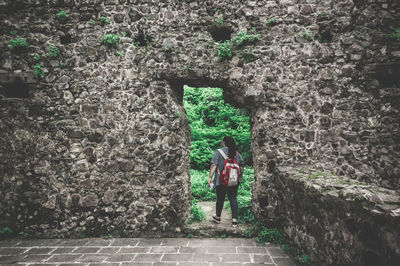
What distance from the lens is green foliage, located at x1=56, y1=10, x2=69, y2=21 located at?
4.74 meters

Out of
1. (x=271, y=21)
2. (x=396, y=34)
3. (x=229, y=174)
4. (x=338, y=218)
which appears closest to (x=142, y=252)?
(x=229, y=174)

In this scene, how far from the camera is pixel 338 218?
2.62 meters

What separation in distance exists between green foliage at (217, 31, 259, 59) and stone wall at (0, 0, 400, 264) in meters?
0.13

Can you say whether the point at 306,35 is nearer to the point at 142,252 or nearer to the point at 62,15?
the point at 62,15

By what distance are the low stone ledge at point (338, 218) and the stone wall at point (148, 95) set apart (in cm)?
82

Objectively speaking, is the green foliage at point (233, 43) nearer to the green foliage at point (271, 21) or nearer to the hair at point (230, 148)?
the green foliage at point (271, 21)

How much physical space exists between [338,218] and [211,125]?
8.74 metres

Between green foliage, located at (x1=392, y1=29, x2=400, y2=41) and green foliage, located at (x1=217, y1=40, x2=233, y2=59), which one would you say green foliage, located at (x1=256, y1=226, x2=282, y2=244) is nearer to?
green foliage, located at (x1=217, y1=40, x2=233, y2=59)

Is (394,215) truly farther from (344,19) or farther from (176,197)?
(344,19)

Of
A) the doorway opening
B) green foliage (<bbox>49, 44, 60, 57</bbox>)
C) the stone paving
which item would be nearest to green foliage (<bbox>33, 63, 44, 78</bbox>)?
green foliage (<bbox>49, 44, 60, 57</bbox>)

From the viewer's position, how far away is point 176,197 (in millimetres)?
4691

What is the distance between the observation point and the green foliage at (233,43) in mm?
4703

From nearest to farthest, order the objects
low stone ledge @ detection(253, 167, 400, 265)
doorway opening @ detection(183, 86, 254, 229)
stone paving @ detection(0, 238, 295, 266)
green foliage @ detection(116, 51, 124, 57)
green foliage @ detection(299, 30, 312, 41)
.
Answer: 1. low stone ledge @ detection(253, 167, 400, 265)
2. stone paving @ detection(0, 238, 295, 266)
3. green foliage @ detection(299, 30, 312, 41)
4. green foliage @ detection(116, 51, 124, 57)
5. doorway opening @ detection(183, 86, 254, 229)

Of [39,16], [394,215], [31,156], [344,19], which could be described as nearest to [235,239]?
[394,215]
